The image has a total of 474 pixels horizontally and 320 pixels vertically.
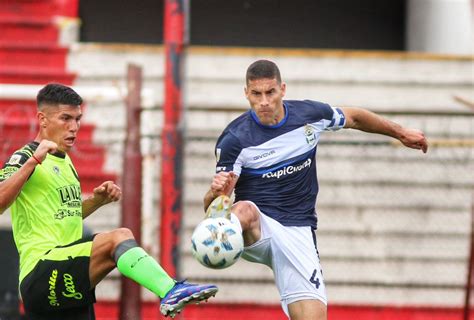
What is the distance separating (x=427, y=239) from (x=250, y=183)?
14.8 feet

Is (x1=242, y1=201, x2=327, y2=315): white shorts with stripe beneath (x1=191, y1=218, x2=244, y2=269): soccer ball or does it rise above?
beneath

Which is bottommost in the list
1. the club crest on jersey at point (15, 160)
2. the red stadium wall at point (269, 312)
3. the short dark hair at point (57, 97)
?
the red stadium wall at point (269, 312)

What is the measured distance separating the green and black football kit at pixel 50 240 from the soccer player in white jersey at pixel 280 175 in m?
1.05

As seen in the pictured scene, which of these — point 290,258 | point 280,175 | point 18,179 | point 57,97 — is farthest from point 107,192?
point 290,258

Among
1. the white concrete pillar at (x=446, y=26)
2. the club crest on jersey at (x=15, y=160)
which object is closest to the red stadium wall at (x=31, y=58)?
the white concrete pillar at (x=446, y=26)

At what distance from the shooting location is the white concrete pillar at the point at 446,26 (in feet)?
42.0

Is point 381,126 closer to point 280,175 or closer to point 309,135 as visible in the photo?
point 309,135

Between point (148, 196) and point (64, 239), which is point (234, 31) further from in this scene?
point (64, 239)

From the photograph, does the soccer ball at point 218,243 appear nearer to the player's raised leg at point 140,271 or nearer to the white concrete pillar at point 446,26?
the player's raised leg at point 140,271

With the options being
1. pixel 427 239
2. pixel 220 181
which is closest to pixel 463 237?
pixel 427 239

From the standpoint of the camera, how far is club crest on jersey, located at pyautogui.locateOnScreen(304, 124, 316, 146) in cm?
771

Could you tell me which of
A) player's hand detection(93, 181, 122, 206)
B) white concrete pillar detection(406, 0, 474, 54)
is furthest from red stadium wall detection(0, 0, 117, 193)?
player's hand detection(93, 181, 122, 206)

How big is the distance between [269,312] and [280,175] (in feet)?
12.8

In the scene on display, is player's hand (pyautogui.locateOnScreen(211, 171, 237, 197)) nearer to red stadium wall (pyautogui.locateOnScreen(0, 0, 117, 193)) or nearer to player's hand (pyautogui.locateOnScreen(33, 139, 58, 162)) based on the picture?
player's hand (pyautogui.locateOnScreen(33, 139, 58, 162))
